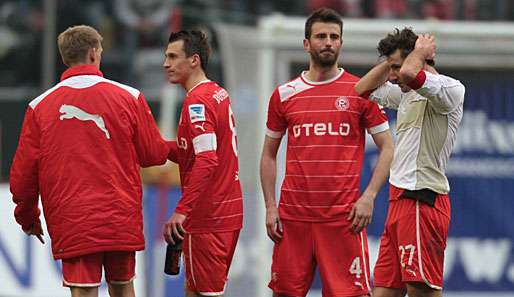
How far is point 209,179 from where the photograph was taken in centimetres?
733

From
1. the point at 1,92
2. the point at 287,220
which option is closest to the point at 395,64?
the point at 287,220

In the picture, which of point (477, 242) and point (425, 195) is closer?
point (425, 195)

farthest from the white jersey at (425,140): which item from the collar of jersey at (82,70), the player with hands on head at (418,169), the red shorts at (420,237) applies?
the collar of jersey at (82,70)

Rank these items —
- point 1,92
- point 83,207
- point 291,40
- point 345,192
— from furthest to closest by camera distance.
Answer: point 1,92 → point 291,40 → point 345,192 → point 83,207

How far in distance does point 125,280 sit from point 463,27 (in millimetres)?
4374

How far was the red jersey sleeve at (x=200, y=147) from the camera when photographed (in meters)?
7.20

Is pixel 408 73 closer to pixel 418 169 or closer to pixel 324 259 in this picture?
pixel 418 169

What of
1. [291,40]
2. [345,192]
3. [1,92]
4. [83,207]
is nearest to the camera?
[83,207]

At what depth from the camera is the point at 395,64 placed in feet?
23.6

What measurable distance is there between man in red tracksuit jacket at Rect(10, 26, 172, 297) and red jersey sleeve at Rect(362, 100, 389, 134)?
130 centimetres

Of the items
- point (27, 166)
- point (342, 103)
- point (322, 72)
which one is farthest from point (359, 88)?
point (27, 166)

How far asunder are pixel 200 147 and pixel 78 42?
3.13 ft

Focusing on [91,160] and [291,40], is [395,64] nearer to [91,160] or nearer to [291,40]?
[91,160]

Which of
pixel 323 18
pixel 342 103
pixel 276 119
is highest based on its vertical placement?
pixel 323 18
